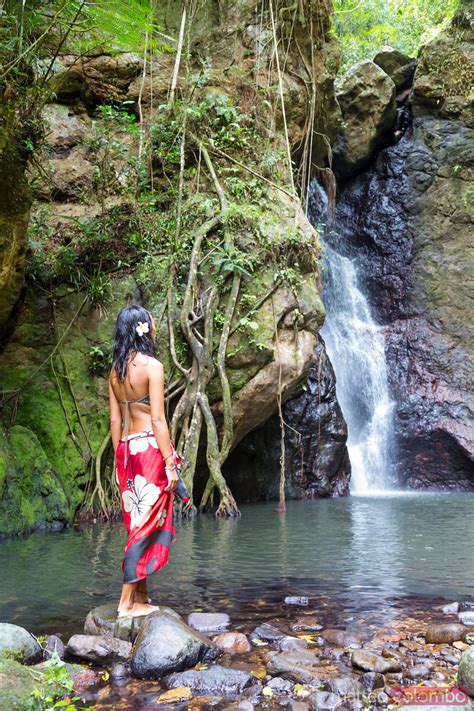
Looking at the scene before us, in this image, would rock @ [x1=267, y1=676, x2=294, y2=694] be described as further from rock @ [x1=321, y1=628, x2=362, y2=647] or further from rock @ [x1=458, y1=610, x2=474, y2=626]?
rock @ [x1=458, y1=610, x2=474, y2=626]

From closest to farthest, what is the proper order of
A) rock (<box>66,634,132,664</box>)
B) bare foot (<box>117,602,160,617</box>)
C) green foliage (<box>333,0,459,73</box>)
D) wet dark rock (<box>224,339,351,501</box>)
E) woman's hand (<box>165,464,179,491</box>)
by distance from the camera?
rock (<box>66,634,132,664</box>) < bare foot (<box>117,602,160,617</box>) < woman's hand (<box>165,464,179,491</box>) < wet dark rock (<box>224,339,351,501</box>) < green foliage (<box>333,0,459,73</box>)

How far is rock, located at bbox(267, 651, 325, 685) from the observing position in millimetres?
2680

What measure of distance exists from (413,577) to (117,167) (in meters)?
8.25

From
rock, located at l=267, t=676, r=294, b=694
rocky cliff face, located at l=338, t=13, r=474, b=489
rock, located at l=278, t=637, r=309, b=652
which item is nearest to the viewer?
rock, located at l=267, t=676, r=294, b=694

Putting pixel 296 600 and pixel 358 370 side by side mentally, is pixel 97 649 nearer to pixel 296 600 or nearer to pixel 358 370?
pixel 296 600

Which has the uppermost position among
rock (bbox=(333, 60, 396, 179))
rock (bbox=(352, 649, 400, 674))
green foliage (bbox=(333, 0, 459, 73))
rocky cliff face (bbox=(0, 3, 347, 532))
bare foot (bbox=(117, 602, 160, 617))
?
green foliage (bbox=(333, 0, 459, 73))

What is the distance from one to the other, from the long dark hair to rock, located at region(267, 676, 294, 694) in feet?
5.94

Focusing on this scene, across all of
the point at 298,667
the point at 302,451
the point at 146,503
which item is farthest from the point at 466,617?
the point at 302,451

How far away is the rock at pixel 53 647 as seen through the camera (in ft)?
9.78

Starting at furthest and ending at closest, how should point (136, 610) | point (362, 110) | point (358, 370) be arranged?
point (362, 110) → point (358, 370) → point (136, 610)

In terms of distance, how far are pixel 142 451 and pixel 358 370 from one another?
11.9 metres

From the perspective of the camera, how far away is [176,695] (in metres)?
2.57

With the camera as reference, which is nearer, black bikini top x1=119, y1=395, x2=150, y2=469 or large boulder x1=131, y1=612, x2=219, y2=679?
large boulder x1=131, y1=612, x2=219, y2=679

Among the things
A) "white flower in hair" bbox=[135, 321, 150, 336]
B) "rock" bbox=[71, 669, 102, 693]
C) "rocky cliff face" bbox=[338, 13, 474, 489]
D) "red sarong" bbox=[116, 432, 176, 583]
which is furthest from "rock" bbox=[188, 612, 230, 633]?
"rocky cliff face" bbox=[338, 13, 474, 489]
